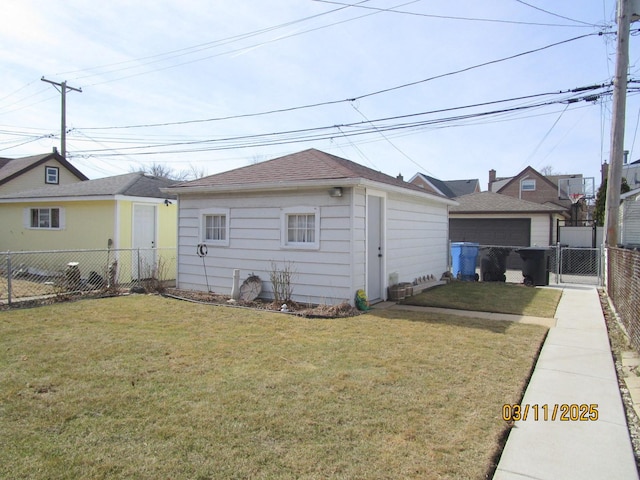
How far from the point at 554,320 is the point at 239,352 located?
5.68 m

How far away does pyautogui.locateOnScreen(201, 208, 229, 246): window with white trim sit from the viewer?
10368 millimetres

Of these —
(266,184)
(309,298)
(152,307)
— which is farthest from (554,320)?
(152,307)

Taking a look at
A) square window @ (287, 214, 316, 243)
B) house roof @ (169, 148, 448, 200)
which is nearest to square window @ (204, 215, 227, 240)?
house roof @ (169, 148, 448, 200)

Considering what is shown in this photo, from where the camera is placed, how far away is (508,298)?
1026 centimetres

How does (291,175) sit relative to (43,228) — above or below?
above

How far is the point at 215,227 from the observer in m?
10.7

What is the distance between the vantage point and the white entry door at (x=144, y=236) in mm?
12844

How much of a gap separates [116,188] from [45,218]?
11.6 ft

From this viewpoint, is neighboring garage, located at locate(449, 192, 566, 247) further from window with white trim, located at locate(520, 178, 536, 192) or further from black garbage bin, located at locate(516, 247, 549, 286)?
window with white trim, located at locate(520, 178, 536, 192)

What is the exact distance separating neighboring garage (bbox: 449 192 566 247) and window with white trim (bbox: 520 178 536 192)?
49.0 feet
